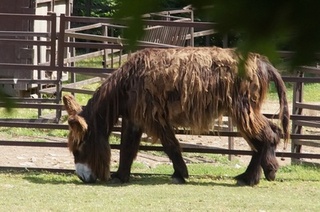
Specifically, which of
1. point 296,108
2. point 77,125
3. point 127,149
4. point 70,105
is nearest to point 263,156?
point 127,149

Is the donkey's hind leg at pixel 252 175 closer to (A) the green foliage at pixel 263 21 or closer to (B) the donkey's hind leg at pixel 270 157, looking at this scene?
(B) the donkey's hind leg at pixel 270 157

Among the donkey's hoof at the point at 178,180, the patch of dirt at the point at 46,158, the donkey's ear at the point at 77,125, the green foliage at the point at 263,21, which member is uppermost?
the green foliage at the point at 263,21

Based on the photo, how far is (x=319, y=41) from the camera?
1277mm

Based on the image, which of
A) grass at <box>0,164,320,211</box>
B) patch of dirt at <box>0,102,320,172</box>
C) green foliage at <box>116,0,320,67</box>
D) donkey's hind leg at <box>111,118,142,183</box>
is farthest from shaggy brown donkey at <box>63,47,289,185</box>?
green foliage at <box>116,0,320,67</box>

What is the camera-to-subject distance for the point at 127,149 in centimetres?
928

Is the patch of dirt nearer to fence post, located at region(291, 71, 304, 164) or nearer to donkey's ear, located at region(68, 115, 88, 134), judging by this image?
fence post, located at region(291, 71, 304, 164)

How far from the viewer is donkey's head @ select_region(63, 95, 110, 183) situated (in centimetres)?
902

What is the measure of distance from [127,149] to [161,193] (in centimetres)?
113

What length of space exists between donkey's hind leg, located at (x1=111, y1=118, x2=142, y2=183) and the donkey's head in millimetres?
188

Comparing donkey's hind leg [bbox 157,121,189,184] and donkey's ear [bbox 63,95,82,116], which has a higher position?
donkey's ear [bbox 63,95,82,116]

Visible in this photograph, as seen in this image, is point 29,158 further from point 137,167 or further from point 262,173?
point 262,173

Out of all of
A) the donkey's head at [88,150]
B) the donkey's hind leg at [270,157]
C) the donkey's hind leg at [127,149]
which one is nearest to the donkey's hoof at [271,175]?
the donkey's hind leg at [270,157]

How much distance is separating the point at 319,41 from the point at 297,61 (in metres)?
0.05

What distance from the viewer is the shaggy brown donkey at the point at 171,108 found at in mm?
8828
